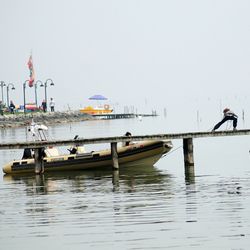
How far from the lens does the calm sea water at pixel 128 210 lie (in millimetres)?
19750

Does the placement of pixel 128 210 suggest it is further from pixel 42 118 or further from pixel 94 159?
pixel 42 118

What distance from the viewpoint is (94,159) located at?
38844 mm

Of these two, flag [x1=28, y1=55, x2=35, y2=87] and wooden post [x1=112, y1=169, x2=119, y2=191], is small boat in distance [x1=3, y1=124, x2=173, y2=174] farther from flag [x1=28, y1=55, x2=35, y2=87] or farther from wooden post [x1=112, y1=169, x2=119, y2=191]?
flag [x1=28, y1=55, x2=35, y2=87]

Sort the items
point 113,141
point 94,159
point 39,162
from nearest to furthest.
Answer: point 113,141 → point 39,162 → point 94,159

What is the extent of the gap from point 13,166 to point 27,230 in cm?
1768

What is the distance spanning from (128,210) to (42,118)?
372 feet

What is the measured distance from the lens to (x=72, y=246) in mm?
19375

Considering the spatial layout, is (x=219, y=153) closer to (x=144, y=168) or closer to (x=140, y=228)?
(x=144, y=168)

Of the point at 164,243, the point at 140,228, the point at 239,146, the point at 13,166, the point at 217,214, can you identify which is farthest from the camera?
the point at 239,146

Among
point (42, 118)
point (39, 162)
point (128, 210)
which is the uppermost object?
point (42, 118)

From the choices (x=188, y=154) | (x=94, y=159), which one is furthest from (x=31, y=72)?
(x=188, y=154)

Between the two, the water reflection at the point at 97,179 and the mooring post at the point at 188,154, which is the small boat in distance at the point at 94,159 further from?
the mooring post at the point at 188,154

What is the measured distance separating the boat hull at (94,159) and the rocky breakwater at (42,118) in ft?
230

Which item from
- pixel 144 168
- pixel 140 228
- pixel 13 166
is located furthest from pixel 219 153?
pixel 140 228
